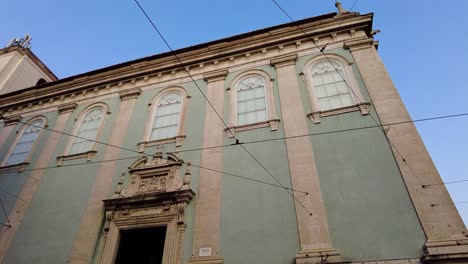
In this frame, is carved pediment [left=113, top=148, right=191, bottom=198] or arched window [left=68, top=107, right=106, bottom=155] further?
arched window [left=68, top=107, right=106, bottom=155]

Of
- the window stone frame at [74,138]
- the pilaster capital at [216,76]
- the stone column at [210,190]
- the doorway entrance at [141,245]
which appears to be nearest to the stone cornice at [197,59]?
the pilaster capital at [216,76]

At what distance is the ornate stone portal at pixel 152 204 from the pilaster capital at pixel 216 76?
3.74m

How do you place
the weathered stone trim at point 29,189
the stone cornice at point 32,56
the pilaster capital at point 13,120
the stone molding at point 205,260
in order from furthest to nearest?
the stone cornice at point 32,56, the pilaster capital at point 13,120, the weathered stone trim at point 29,189, the stone molding at point 205,260

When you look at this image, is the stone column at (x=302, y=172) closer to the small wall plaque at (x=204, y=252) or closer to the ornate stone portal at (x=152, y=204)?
the small wall plaque at (x=204, y=252)

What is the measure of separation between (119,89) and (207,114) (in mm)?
5144

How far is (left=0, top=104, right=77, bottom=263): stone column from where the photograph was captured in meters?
9.87

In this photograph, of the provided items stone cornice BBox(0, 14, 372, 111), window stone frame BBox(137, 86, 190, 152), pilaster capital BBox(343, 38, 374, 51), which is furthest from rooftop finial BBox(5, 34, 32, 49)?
pilaster capital BBox(343, 38, 374, 51)

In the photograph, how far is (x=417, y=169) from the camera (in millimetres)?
7203

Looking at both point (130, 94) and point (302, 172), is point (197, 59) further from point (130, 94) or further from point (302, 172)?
point (302, 172)

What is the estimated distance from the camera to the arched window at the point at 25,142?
41.1ft

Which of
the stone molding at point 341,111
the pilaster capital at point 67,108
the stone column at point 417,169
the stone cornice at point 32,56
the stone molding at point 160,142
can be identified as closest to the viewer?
the stone column at point 417,169

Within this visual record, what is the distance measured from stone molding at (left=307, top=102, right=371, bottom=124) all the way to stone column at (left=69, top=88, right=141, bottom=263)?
7.07 metres

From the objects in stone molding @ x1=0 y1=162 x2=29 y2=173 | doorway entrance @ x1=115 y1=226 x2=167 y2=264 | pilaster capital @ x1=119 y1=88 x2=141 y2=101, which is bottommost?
doorway entrance @ x1=115 y1=226 x2=167 y2=264

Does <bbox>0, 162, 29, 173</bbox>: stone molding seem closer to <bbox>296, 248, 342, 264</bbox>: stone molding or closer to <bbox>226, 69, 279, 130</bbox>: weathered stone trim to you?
<bbox>226, 69, 279, 130</bbox>: weathered stone trim
